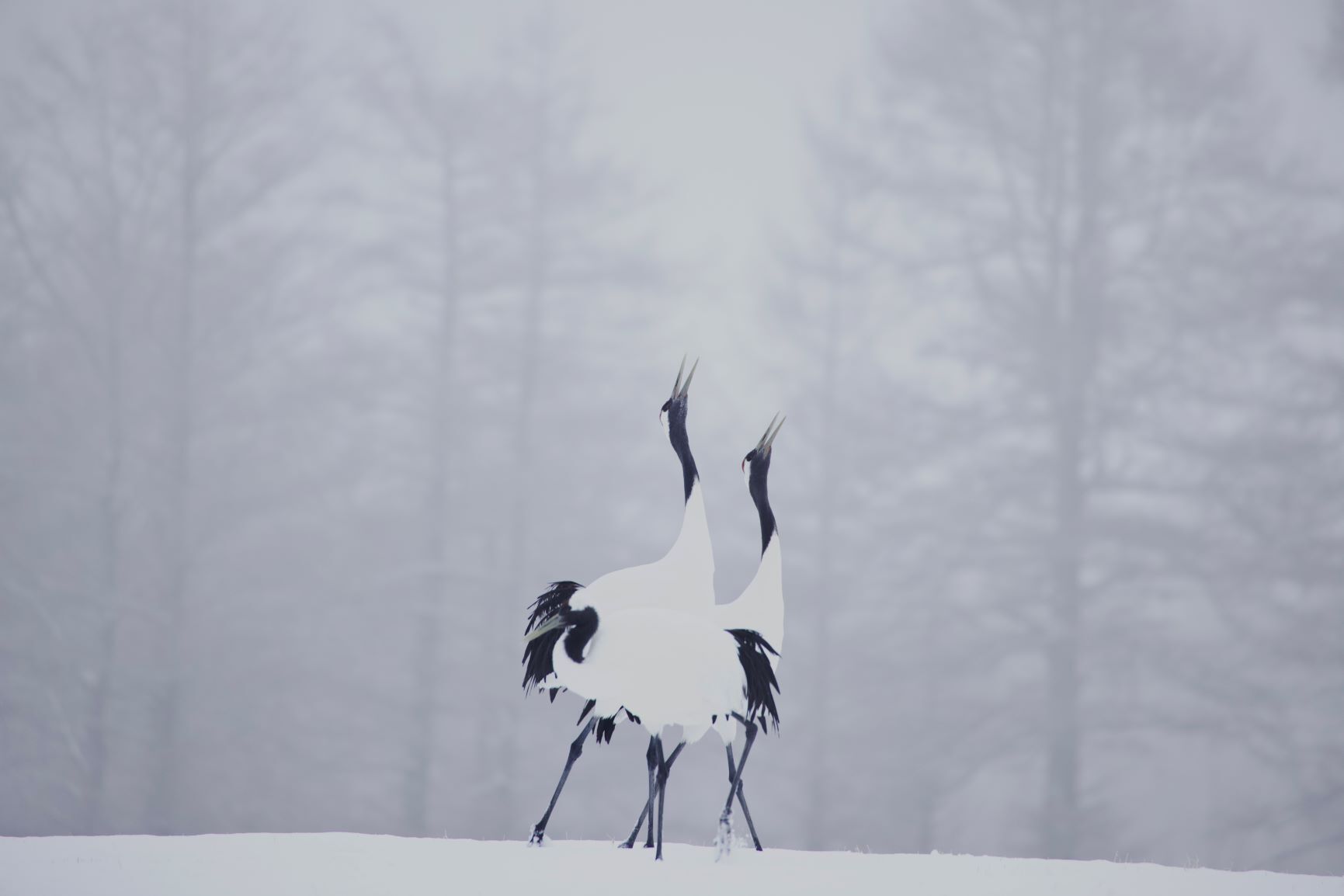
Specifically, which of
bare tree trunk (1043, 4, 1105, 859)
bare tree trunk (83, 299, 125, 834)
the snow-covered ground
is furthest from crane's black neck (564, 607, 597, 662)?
bare tree trunk (83, 299, 125, 834)

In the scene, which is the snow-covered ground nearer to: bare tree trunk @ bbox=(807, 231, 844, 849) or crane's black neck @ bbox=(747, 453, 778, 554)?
crane's black neck @ bbox=(747, 453, 778, 554)

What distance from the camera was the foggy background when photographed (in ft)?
45.5

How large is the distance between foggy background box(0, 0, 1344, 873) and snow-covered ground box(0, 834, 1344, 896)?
8.26m

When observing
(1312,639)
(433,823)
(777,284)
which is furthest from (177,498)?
(1312,639)

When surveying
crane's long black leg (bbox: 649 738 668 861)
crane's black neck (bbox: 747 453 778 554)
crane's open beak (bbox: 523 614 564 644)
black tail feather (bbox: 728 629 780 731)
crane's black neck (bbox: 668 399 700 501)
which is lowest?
crane's long black leg (bbox: 649 738 668 861)

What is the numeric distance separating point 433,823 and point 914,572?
281 inches

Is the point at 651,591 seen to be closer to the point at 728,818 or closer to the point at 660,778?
the point at 660,778

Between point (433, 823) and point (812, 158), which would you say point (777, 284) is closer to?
point (812, 158)

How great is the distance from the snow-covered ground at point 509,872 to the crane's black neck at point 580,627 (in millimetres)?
892

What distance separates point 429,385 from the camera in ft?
53.3

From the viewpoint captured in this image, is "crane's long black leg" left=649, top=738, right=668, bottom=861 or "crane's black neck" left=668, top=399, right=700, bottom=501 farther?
"crane's black neck" left=668, top=399, right=700, bottom=501

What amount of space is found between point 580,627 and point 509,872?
1.03 metres

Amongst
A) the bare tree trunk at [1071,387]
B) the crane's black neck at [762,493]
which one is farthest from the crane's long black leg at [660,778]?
the bare tree trunk at [1071,387]

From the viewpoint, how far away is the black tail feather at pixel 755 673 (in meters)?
5.46
